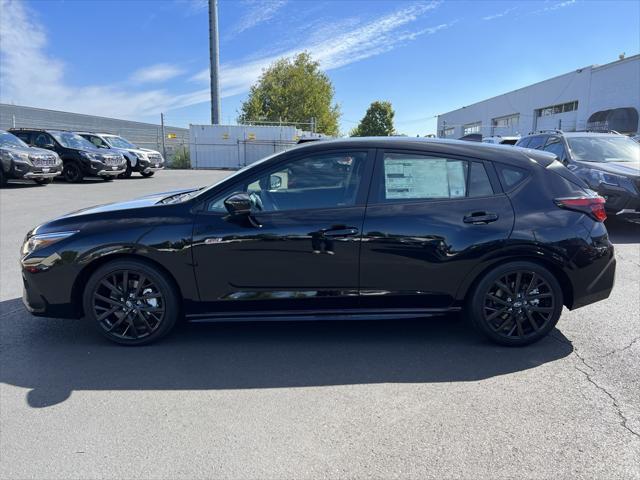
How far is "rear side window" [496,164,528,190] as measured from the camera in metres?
3.72

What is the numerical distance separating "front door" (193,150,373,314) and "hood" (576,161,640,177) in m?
6.22

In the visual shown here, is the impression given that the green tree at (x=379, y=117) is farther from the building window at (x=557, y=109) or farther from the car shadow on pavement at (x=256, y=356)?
the car shadow on pavement at (x=256, y=356)

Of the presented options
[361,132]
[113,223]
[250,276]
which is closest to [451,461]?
[250,276]

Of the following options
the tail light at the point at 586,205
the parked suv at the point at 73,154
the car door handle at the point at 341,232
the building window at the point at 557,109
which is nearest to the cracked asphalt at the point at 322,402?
the car door handle at the point at 341,232

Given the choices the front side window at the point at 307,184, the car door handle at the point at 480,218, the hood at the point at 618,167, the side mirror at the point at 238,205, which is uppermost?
the hood at the point at 618,167

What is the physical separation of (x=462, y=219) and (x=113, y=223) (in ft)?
9.05

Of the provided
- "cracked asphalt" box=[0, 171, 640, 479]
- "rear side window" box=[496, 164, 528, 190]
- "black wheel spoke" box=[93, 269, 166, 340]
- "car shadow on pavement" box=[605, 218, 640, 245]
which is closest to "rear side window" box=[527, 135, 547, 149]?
"car shadow on pavement" box=[605, 218, 640, 245]

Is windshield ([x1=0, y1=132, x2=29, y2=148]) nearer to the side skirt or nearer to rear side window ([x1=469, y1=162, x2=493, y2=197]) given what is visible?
the side skirt

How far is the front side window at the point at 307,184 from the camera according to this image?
12.0 feet

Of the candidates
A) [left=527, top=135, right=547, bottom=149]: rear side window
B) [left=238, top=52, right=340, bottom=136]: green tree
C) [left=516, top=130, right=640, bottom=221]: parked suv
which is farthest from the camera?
[left=238, top=52, right=340, bottom=136]: green tree

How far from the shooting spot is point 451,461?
2406 millimetres

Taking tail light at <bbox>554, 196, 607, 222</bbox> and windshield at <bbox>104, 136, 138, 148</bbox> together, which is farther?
windshield at <bbox>104, 136, 138, 148</bbox>

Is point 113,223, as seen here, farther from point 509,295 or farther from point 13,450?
point 509,295

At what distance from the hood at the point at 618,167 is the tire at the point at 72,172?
16.1 meters
